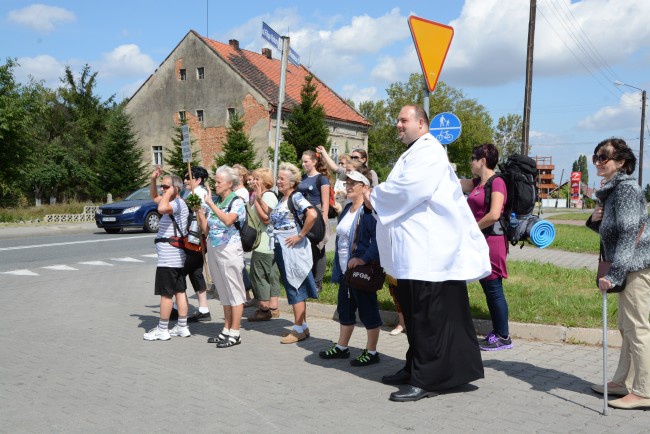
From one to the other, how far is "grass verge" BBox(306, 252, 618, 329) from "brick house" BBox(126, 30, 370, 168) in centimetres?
3449

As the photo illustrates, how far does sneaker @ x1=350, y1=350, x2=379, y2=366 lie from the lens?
18.7 feet

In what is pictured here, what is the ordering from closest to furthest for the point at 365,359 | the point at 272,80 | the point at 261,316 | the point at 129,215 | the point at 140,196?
the point at 365,359 → the point at 261,316 → the point at 129,215 → the point at 140,196 → the point at 272,80

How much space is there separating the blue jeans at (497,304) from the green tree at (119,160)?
4160cm

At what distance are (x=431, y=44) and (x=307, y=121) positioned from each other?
35082 mm

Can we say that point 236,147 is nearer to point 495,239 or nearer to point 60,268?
point 60,268

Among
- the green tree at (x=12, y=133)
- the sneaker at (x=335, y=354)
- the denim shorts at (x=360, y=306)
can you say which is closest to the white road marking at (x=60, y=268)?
the sneaker at (x=335, y=354)

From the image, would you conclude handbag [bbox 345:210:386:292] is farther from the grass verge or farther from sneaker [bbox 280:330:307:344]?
the grass verge

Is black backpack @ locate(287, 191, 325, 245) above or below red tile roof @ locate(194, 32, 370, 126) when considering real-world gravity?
below

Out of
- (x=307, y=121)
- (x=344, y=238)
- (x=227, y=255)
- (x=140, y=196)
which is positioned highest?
(x=307, y=121)

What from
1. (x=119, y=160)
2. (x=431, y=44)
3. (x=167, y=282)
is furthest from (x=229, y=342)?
(x=119, y=160)

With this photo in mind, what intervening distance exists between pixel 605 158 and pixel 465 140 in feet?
218

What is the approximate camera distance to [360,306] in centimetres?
578

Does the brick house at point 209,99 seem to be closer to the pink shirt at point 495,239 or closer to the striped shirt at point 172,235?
the striped shirt at point 172,235

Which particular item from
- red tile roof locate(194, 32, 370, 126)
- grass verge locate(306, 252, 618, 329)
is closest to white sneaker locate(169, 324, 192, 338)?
grass verge locate(306, 252, 618, 329)
